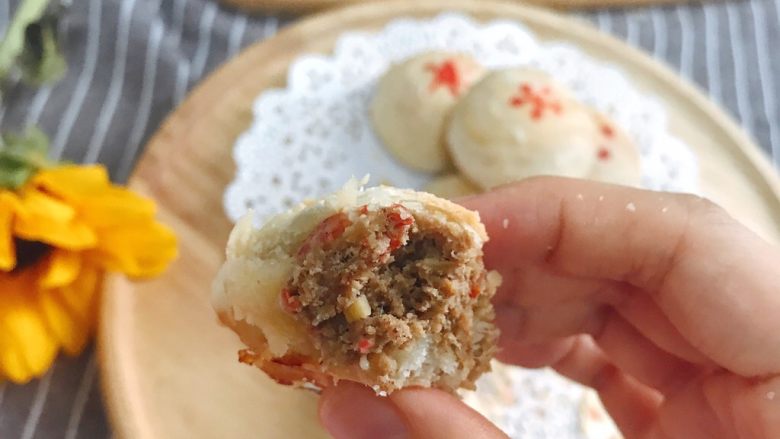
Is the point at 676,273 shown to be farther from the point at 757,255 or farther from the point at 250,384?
the point at 250,384

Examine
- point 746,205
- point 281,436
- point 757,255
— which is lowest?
point 281,436

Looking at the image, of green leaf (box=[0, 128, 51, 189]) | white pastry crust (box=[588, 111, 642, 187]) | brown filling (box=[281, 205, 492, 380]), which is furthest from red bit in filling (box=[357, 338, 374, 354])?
white pastry crust (box=[588, 111, 642, 187])

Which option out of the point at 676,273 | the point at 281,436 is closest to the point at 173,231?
the point at 281,436

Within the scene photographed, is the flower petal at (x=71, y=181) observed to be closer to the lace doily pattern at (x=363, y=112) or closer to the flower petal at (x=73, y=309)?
the flower petal at (x=73, y=309)

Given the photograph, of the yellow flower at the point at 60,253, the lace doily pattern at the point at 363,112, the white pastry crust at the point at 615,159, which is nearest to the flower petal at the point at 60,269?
the yellow flower at the point at 60,253

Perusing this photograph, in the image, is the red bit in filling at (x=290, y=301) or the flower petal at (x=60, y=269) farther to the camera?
the flower petal at (x=60, y=269)

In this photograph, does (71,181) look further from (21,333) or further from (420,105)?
(420,105)

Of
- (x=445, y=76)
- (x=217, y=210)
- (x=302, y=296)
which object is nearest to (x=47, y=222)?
(x=217, y=210)
